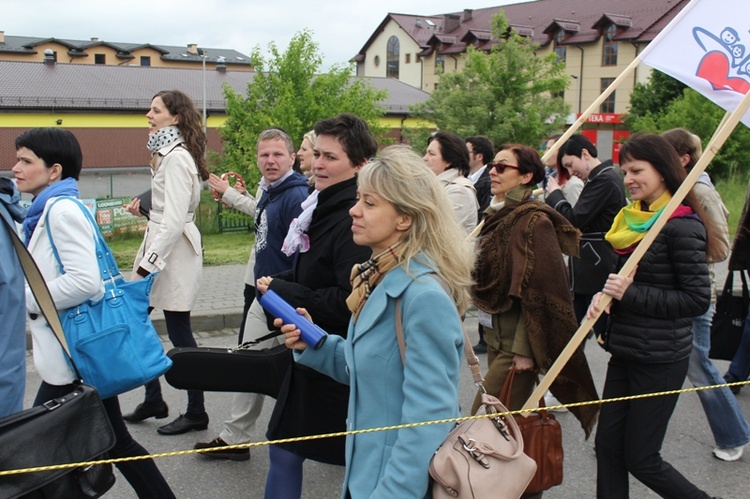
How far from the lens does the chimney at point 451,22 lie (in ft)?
245

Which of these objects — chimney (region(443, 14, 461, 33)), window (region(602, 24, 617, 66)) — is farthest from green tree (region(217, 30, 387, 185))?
chimney (region(443, 14, 461, 33))

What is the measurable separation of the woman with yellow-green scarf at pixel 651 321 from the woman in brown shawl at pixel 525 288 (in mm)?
290

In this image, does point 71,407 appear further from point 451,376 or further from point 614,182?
point 614,182

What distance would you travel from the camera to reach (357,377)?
97.7 inches

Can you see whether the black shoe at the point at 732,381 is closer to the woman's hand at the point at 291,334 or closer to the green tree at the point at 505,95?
the woman's hand at the point at 291,334

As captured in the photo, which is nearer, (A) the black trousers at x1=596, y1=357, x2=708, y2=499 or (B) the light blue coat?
(B) the light blue coat

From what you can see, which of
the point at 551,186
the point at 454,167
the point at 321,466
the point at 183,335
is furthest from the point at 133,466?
the point at 551,186

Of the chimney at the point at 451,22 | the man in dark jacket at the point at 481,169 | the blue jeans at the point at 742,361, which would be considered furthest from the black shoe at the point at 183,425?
the chimney at the point at 451,22

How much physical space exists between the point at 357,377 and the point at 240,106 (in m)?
18.5

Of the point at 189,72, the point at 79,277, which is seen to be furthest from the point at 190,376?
the point at 189,72

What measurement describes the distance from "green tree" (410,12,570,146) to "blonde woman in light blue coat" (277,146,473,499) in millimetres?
24998

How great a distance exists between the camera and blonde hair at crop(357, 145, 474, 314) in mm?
2469

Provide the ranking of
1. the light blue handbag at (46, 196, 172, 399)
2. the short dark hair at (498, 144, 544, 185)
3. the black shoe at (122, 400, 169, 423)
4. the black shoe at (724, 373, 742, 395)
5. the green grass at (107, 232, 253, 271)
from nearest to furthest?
the light blue handbag at (46, 196, 172, 399)
the short dark hair at (498, 144, 544, 185)
the black shoe at (122, 400, 169, 423)
the black shoe at (724, 373, 742, 395)
the green grass at (107, 232, 253, 271)

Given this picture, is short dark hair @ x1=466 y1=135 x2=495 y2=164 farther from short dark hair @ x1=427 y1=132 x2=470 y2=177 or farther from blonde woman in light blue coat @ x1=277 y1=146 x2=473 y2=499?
blonde woman in light blue coat @ x1=277 y1=146 x2=473 y2=499
